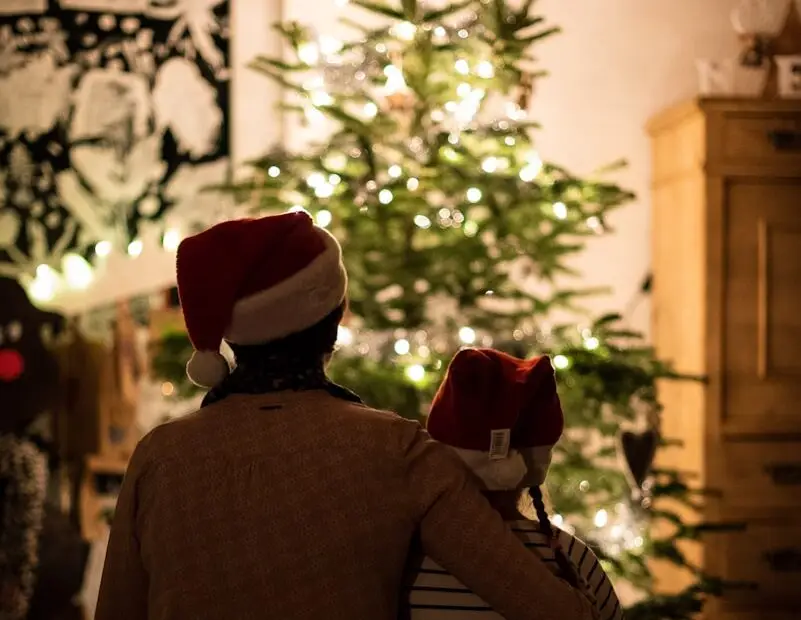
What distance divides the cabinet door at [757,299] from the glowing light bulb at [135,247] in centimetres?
189

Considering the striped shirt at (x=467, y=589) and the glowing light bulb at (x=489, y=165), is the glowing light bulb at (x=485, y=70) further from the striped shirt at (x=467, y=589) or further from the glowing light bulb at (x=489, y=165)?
the striped shirt at (x=467, y=589)

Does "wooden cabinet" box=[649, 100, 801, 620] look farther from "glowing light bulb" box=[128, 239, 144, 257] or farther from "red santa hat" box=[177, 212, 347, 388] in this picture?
"red santa hat" box=[177, 212, 347, 388]

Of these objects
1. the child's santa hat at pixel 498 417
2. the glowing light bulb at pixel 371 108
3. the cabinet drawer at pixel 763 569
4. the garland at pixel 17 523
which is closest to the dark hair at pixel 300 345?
the child's santa hat at pixel 498 417

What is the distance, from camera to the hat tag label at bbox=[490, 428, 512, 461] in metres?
1.25

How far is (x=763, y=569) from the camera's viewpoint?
3.37 meters

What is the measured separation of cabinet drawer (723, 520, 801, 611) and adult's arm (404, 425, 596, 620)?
229cm

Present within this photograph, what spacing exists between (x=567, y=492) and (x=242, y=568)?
176 cm

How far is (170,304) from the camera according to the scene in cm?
371

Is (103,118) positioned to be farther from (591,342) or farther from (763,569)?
(763,569)

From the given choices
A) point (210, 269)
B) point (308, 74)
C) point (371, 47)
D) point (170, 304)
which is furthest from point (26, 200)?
point (210, 269)

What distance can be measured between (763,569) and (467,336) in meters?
1.37

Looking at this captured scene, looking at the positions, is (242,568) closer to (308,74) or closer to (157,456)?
(157,456)

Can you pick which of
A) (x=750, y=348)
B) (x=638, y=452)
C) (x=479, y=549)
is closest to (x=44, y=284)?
(x=638, y=452)

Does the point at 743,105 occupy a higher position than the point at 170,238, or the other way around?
the point at 743,105
